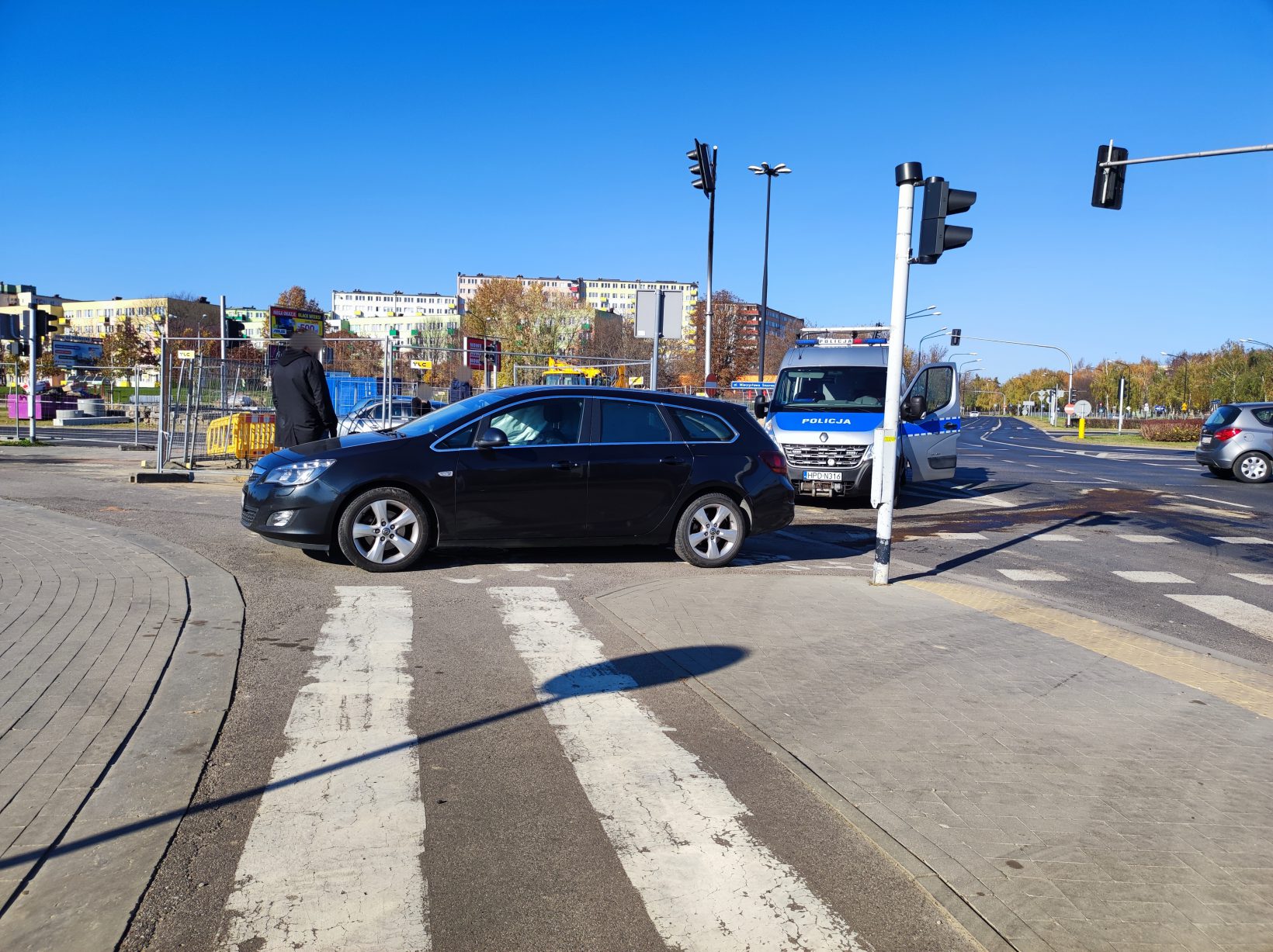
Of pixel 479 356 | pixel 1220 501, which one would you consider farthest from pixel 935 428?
pixel 479 356

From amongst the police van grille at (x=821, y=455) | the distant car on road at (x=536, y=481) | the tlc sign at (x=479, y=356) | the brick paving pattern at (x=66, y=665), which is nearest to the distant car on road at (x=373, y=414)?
the tlc sign at (x=479, y=356)

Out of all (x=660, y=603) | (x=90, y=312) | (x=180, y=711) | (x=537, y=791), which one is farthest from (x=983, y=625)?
(x=90, y=312)

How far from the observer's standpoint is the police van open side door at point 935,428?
16.0m

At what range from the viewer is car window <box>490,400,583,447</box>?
8.70 meters

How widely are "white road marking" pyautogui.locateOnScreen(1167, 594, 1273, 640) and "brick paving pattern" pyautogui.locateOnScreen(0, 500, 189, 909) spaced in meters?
7.60

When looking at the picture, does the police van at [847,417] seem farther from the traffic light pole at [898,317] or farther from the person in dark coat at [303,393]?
the person in dark coat at [303,393]


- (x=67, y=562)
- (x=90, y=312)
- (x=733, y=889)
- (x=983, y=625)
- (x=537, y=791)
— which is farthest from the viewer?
(x=90, y=312)

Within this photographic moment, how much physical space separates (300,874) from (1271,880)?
3204 mm

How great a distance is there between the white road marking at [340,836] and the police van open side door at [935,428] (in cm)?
1202

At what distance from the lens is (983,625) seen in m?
7.17

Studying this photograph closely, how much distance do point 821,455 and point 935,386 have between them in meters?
3.23

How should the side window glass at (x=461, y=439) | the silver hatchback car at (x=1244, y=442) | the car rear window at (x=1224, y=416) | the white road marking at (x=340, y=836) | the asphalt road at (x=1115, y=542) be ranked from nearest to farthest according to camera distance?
the white road marking at (x=340, y=836) < the asphalt road at (x=1115, y=542) < the side window glass at (x=461, y=439) < the silver hatchback car at (x=1244, y=442) < the car rear window at (x=1224, y=416)

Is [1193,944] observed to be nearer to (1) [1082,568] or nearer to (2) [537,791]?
(2) [537,791]

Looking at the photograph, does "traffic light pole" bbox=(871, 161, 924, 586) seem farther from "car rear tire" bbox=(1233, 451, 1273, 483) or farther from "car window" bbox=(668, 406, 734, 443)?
"car rear tire" bbox=(1233, 451, 1273, 483)
